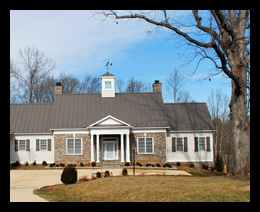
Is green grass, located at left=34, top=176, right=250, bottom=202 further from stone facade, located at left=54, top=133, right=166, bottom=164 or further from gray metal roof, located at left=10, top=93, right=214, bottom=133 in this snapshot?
gray metal roof, located at left=10, top=93, right=214, bottom=133

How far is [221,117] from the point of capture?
144 feet

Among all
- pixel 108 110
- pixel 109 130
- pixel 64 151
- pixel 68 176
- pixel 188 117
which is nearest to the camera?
pixel 68 176

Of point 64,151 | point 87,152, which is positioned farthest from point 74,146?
point 87,152

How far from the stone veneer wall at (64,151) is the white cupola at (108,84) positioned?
530 cm

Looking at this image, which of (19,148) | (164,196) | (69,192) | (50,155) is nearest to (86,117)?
(50,155)

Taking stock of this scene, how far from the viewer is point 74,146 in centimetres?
2942

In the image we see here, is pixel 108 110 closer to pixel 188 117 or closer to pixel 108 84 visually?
pixel 108 84

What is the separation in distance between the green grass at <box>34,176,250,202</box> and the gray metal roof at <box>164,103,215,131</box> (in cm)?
1660

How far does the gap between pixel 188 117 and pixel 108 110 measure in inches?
310

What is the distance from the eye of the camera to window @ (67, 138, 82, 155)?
29.4 meters

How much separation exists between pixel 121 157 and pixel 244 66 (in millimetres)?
15615

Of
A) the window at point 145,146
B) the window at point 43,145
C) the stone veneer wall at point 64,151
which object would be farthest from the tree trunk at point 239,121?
the window at point 43,145

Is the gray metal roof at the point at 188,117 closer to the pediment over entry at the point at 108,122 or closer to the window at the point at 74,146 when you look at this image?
the pediment over entry at the point at 108,122
